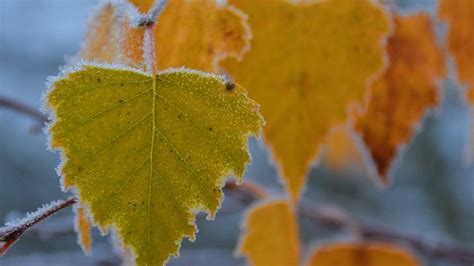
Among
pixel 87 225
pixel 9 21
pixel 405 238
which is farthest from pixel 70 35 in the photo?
pixel 87 225

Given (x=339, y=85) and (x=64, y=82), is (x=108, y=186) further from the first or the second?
(x=339, y=85)

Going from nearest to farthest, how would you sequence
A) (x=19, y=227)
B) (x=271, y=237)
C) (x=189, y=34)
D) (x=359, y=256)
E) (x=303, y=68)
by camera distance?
(x=19, y=227), (x=189, y=34), (x=303, y=68), (x=271, y=237), (x=359, y=256)

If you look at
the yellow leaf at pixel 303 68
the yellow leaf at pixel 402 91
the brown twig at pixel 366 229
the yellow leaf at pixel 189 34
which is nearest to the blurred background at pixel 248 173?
the brown twig at pixel 366 229

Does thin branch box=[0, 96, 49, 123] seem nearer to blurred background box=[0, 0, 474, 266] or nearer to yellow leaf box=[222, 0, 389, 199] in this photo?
yellow leaf box=[222, 0, 389, 199]

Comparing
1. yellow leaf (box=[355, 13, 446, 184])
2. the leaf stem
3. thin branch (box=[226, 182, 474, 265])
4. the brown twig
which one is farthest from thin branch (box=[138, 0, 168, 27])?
thin branch (box=[226, 182, 474, 265])

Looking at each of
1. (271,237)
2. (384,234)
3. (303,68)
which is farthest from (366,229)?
(303,68)

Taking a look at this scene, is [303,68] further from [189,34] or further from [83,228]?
[83,228]
